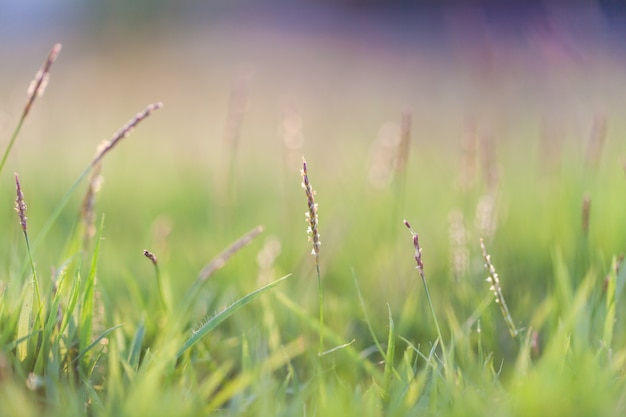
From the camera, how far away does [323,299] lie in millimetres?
1950

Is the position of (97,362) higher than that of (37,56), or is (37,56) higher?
(37,56)

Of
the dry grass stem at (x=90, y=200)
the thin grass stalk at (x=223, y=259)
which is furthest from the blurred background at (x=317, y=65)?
the thin grass stalk at (x=223, y=259)

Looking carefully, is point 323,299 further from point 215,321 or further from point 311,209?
point 311,209

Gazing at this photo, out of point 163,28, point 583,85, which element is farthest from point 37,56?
point 583,85

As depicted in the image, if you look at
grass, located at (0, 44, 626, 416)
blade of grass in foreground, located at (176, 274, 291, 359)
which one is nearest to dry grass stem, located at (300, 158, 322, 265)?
grass, located at (0, 44, 626, 416)

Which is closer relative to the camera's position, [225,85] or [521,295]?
[521,295]

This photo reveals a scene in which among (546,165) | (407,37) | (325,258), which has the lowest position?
(325,258)

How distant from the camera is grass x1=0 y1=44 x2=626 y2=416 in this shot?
47.1 inches

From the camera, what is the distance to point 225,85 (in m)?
7.20

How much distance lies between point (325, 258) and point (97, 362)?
3.25 ft

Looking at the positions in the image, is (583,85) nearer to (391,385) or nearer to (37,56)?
(391,385)

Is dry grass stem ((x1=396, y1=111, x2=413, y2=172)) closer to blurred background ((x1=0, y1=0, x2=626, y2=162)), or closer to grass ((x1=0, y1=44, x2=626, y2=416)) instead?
grass ((x1=0, y1=44, x2=626, y2=416))

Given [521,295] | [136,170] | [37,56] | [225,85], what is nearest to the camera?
[521,295]

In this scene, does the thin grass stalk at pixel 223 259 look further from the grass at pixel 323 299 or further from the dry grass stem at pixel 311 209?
the dry grass stem at pixel 311 209
